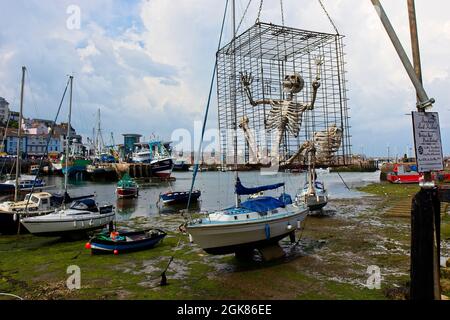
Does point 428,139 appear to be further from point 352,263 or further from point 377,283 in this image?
point 352,263

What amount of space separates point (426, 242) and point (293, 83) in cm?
1421

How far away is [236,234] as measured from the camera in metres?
11.6

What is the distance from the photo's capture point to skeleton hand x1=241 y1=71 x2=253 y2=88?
1656cm

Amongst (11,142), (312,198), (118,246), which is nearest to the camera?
(118,246)

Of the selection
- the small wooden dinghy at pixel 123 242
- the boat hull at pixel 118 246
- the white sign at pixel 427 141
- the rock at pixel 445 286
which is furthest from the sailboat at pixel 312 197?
the white sign at pixel 427 141

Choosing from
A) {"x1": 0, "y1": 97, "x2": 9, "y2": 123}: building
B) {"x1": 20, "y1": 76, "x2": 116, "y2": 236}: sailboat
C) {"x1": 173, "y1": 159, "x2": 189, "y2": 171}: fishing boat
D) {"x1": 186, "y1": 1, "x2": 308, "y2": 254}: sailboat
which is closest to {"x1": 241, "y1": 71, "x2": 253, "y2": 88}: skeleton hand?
{"x1": 186, "y1": 1, "x2": 308, "y2": 254}: sailboat

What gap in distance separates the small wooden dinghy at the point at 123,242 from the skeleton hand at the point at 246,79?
8.10 m

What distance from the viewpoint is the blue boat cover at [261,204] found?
12.6 meters

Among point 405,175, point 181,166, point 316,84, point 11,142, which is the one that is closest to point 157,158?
point 181,166

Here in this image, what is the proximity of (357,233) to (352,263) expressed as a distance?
5764 mm

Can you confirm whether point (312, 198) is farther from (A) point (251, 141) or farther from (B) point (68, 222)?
(B) point (68, 222)

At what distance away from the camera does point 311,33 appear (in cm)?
1661

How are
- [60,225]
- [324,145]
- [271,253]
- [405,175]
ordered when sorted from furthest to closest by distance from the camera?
[405,175] < [324,145] < [60,225] < [271,253]
